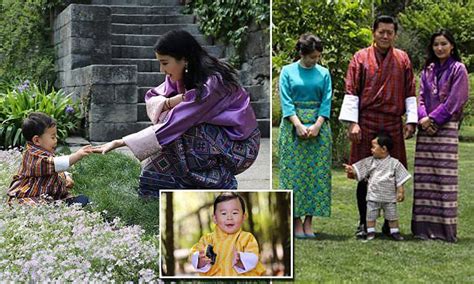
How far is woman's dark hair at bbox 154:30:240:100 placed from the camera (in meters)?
2.65

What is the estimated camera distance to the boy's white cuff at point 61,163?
2.94 m

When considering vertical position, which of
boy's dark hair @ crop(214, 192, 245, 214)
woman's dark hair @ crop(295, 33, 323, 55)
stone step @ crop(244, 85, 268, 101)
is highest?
woman's dark hair @ crop(295, 33, 323, 55)

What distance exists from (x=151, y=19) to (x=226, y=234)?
105 centimetres

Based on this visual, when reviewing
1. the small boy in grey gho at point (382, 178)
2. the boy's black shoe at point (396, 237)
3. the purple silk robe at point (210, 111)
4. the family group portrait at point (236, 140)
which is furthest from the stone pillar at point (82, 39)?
the boy's black shoe at point (396, 237)

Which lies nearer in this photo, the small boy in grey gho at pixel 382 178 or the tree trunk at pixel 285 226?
the tree trunk at pixel 285 226

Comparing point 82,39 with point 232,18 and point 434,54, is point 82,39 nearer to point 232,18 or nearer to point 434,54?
point 232,18

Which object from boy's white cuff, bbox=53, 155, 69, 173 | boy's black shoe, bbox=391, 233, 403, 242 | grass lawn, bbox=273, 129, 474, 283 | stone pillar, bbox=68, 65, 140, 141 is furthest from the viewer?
boy's black shoe, bbox=391, 233, 403, 242

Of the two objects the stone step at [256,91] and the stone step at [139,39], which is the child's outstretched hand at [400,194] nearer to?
the stone step at [256,91]

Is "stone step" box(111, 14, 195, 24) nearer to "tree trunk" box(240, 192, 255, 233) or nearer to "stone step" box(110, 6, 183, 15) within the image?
"stone step" box(110, 6, 183, 15)

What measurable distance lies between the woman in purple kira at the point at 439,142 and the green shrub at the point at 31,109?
1296 mm

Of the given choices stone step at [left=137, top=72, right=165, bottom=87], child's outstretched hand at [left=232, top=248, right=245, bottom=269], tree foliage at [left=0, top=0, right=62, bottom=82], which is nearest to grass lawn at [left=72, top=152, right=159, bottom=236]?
stone step at [left=137, top=72, right=165, bottom=87]

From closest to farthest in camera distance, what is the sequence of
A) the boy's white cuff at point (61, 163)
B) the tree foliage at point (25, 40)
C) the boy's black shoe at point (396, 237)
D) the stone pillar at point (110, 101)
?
the boy's white cuff at point (61, 163) → the stone pillar at point (110, 101) → the boy's black shoe at point (396, 237) → the tree foliage at point (25, 40)

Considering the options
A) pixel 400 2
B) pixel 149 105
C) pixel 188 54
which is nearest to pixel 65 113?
pixel 149 105

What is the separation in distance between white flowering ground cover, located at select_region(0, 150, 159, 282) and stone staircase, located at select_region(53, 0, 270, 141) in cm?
32
